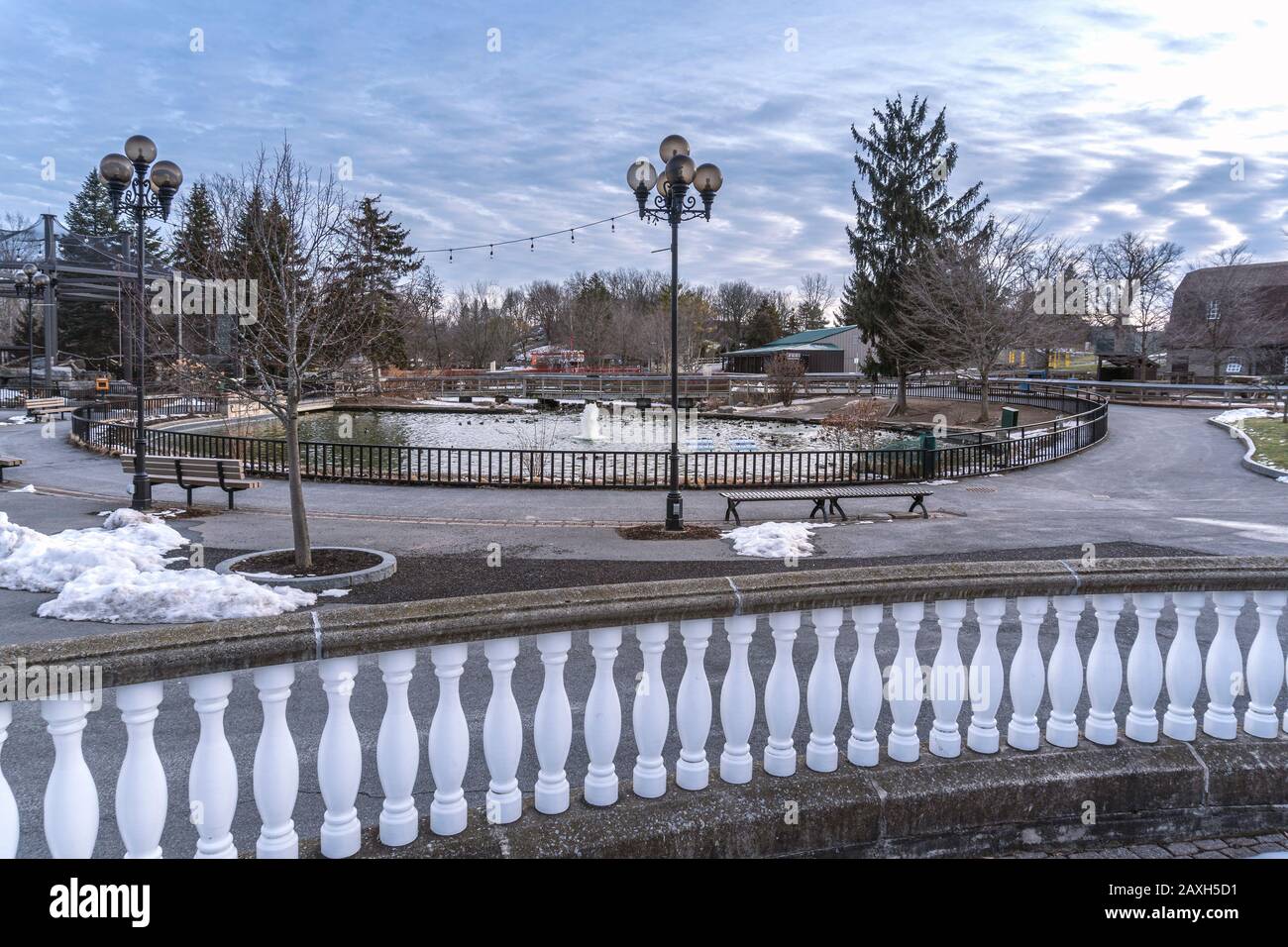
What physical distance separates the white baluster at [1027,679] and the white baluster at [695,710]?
1510 millimetres

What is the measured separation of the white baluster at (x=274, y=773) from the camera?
311 cm

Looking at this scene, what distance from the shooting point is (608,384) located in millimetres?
65312

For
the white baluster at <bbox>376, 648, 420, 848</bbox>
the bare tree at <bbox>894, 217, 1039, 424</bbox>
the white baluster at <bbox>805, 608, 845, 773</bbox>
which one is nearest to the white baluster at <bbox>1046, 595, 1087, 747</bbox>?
the white baluster at <bbox>805, 608, 845, 773</bbox>

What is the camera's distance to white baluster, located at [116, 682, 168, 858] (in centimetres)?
289

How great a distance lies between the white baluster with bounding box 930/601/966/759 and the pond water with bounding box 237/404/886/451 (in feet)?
77.0

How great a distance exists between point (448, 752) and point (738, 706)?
4.05 feet

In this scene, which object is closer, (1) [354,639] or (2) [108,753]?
(1) [354,639]

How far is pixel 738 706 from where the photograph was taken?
12.3 ft

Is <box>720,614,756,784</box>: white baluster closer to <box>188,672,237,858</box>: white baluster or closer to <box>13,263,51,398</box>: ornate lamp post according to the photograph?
<box>188,672,237,858</box>: white baluster

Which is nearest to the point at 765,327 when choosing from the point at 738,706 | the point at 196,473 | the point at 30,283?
the point at 30,283

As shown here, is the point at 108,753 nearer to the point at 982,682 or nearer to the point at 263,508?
the point at 982,682

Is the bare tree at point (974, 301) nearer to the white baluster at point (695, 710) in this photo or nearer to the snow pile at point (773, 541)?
the snow pile at point (773, 541)

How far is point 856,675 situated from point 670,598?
3.25 feet

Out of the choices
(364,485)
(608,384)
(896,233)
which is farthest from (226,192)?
(608,384)
